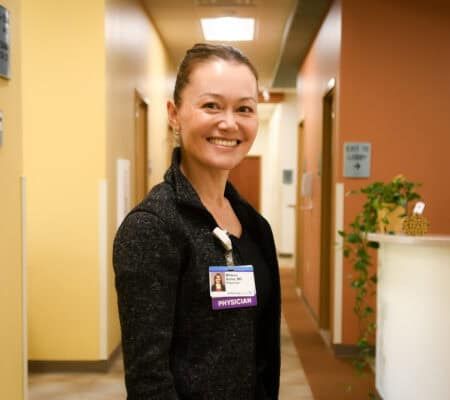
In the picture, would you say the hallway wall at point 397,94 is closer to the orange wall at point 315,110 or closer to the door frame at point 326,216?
the orange wall at point 315,110

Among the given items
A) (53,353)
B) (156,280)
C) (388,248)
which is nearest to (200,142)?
(156,280)

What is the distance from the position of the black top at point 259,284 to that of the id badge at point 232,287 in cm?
4

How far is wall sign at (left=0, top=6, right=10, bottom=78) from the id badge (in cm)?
157

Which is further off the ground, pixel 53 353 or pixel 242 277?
pixel 242 277

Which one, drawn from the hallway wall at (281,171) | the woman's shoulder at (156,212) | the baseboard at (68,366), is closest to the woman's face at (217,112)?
the woman's shoulder at (156,212)

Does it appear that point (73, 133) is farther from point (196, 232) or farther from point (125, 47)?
point (196, 232)

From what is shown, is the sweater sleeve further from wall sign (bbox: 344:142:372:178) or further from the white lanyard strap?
wall sign (bbox: 344:142:372:178)

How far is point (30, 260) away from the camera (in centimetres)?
375

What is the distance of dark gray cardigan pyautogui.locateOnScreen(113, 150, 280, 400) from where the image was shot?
3.02 ft

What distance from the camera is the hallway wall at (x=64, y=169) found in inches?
145

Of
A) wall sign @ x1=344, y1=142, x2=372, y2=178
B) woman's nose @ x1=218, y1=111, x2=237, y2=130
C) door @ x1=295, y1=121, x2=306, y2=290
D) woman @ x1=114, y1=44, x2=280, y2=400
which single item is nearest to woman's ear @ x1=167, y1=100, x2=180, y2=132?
woman @ x1=114, y1=44, x2=280, y2=400

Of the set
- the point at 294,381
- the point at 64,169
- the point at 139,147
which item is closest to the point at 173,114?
the point at 64,169

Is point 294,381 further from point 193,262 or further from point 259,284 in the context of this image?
point 193,262

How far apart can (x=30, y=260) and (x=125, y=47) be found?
1828 mm
